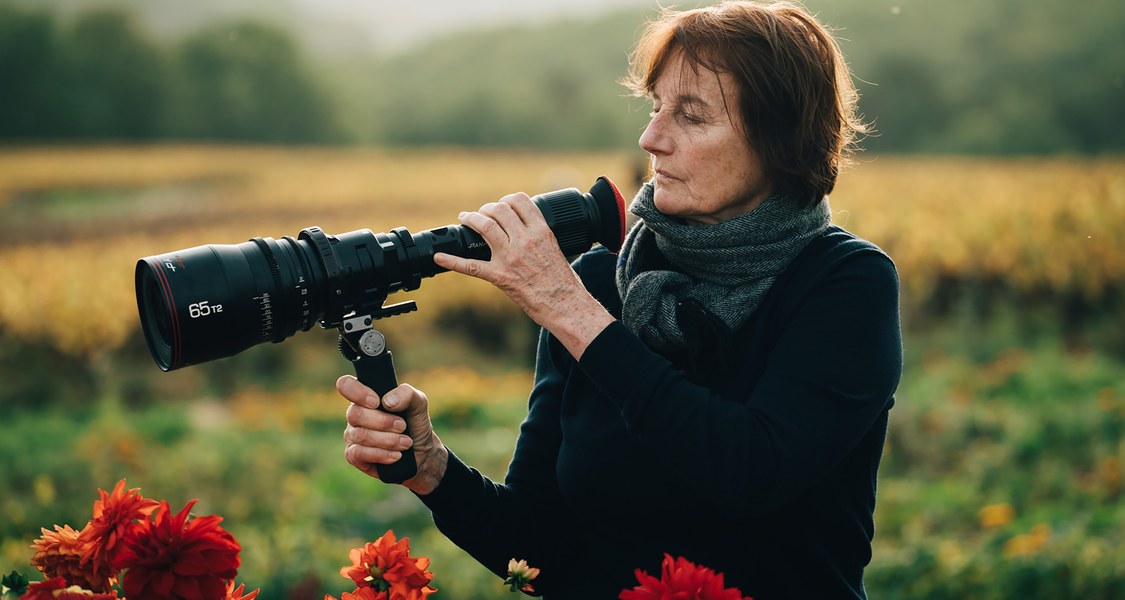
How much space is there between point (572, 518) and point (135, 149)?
41.8ft

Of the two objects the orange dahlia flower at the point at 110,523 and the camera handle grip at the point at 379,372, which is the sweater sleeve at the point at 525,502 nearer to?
the camera handle grip at the point at 379,372

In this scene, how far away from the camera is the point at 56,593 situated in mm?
1272

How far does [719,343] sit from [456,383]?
247 inches

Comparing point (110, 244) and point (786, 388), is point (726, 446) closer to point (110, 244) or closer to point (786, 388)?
point (786, 388)

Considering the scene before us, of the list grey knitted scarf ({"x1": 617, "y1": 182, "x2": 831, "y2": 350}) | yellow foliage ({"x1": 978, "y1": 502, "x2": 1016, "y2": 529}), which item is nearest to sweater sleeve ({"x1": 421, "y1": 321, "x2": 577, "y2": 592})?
grey knitted scarf ({"x1": 617, "y1": 182, "x2": 831, "y2": 350})

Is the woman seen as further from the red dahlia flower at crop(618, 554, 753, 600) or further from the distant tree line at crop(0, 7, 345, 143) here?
the distant tree line at crop(0, 7, 345, 143)

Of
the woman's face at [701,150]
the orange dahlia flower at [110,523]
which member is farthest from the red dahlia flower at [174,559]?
the woman's face at [701,150]

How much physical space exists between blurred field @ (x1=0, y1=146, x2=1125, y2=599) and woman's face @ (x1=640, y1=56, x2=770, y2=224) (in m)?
0.51

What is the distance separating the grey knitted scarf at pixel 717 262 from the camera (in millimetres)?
1720

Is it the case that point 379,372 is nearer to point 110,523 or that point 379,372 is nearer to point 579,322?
point 579,322

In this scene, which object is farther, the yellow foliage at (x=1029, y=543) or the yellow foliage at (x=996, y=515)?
the yellow foliage at (x=996, y=515)

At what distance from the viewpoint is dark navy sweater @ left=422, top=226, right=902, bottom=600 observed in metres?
1.50

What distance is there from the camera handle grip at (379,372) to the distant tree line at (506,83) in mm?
6277

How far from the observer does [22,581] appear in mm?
1352
